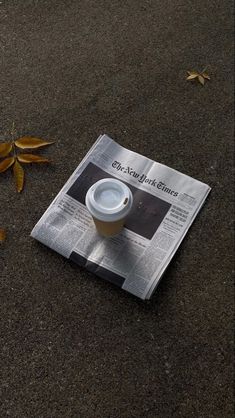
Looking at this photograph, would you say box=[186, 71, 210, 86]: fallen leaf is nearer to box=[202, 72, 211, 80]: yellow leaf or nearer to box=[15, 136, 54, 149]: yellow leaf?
box=[202, 72, 211, 80]: yellow leaf

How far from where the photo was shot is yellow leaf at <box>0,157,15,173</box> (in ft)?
3.51

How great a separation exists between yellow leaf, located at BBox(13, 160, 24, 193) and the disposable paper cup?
215mm

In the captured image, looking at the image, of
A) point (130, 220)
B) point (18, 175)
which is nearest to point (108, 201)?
point (130, 220)

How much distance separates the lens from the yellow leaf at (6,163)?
1.07m

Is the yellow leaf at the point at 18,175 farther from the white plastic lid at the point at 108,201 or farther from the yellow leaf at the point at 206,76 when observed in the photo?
the yellow leaf at the point at 206,76

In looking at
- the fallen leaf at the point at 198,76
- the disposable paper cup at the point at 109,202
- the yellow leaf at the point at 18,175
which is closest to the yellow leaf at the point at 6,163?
the yellow leaf at the point at 18,175

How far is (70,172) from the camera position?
43.3 inches

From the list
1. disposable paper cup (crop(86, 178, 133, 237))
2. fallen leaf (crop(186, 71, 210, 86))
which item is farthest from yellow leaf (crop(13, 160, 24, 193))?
fallen leaf (crop(186, 71, 210, 86))

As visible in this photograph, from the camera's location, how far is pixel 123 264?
1.00 m

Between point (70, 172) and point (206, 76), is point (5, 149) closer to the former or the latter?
point (70, 172)

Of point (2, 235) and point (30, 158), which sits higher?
point (30, 158)

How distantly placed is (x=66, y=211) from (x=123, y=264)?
184 mm

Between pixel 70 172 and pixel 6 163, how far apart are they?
15 centimetres

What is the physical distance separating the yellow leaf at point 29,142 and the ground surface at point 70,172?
24 mm
